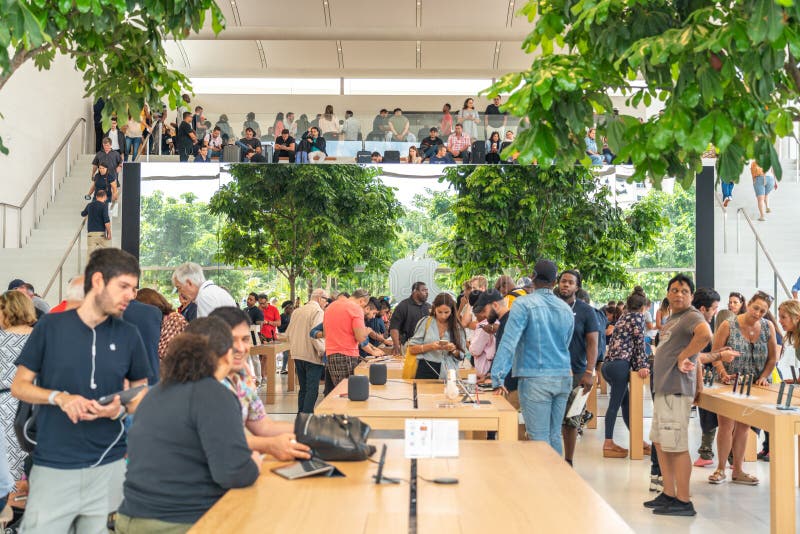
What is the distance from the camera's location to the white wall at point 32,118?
1775cm

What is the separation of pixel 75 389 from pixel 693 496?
5.26 meters

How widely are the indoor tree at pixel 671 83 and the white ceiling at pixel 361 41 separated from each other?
19.8 metres

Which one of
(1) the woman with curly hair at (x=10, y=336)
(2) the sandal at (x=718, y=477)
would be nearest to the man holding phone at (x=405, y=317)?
(2) the sandal at (x=718, y=477)

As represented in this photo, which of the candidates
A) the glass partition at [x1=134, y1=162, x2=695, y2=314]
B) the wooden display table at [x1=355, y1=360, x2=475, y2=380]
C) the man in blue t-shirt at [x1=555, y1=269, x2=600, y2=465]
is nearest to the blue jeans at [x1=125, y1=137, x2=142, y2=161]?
the glass partition at [x1=134, y1=162, x2=695, y2=314]

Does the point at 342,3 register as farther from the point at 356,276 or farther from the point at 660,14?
the point at 660,14

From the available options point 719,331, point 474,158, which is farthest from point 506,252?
point 719,331

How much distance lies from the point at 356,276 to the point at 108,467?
45.6ft

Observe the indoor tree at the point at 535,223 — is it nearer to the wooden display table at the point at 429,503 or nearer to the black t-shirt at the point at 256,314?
the black t-shirt at the point at 256,314

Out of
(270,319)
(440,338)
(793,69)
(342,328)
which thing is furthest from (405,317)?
(793,69)

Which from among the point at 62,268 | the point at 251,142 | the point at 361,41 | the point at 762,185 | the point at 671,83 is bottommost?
the point at 62,268

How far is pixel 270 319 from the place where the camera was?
16125 mm

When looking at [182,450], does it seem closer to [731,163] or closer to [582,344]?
[731,163]

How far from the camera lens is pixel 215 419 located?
3.02m

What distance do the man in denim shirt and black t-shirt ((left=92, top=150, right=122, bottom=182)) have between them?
1226 cm
